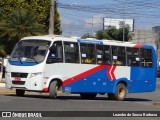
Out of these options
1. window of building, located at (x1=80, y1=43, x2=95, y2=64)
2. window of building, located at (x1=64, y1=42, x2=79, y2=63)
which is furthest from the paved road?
window of building, located at (x1=80, y1=43, x2=95, y2=64)

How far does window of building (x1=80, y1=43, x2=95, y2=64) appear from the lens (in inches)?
1065

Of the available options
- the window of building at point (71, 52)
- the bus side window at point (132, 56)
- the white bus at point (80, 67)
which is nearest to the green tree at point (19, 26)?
the white bus at point (80, 67)

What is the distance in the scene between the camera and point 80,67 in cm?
2680

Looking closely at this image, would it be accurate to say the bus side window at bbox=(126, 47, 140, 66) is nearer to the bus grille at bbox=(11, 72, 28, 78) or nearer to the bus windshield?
the bus windshield

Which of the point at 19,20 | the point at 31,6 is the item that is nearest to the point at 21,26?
the point at 19,20

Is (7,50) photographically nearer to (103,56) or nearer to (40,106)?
(103,56)

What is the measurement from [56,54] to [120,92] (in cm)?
480

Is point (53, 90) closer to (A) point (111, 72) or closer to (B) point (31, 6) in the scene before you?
(A) point (111, 72)

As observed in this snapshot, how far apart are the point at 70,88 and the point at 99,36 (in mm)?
65390

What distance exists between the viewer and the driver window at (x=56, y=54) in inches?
1000

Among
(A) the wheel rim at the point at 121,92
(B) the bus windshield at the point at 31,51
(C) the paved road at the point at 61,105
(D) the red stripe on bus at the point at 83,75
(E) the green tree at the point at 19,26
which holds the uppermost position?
(E) the green tree at the point at 19,26

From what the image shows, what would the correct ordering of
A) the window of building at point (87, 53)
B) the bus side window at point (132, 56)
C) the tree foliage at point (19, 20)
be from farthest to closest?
the tree foliage at point (19, 20), the bus side window at point (132, 56), the window of building at point (87, 53)

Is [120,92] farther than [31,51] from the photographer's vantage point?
Yes

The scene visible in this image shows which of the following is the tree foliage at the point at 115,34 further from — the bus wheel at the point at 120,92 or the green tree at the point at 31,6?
the bus wheel at the point at 120,92
